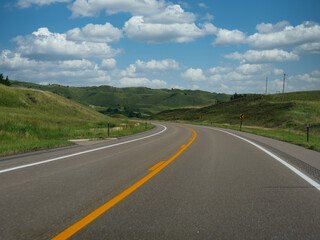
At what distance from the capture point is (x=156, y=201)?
16.7 ft

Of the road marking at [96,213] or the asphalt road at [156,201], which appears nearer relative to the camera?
the road marking at [96,213]

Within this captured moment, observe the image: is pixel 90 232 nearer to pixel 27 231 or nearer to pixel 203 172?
pixel 27 231

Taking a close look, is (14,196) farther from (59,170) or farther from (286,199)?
(286,199)

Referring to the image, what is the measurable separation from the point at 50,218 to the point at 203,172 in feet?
14.9

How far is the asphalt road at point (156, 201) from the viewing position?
379cm

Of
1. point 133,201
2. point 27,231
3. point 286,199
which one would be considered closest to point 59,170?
point 133,201

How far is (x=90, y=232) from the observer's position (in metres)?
3.73

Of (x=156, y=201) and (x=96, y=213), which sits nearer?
(x=96, y=213)

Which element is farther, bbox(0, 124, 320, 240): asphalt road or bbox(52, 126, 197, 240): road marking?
bbox(0, 124, 320, 240): asphalt road

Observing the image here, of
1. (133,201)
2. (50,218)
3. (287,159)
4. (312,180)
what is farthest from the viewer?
(287,159)

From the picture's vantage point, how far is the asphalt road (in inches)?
149

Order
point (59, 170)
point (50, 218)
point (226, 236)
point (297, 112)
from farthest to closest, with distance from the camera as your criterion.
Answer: point (297, 112) → point (59, 170) → point (50, 218) → point (226, 236)

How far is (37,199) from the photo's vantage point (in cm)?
509

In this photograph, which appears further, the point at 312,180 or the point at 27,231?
the point at 312,180
